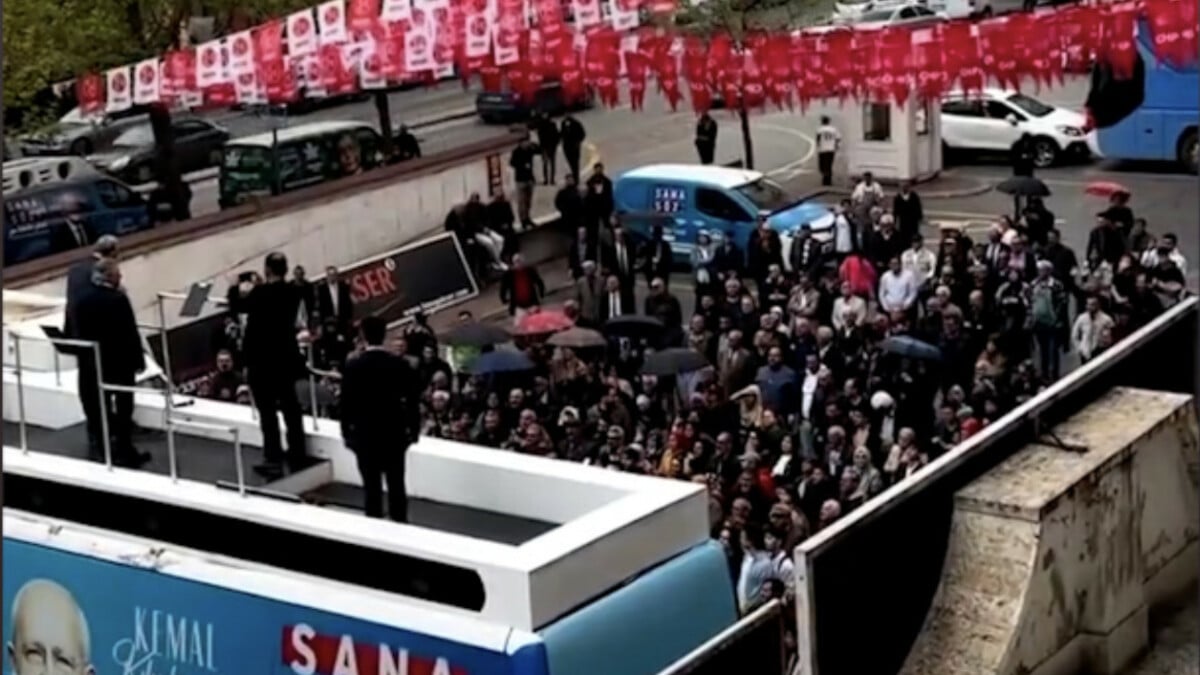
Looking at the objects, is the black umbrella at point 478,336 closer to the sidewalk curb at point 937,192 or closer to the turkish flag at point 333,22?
the turkish flag at point 333,22

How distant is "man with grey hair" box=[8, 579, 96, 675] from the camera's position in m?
A: 11.0

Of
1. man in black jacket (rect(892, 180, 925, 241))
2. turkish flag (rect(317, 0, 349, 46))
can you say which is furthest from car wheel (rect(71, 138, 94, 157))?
turkish flag (rect(317, 0, 349, 46))

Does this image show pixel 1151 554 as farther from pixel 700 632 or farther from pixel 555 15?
pixel 555 15

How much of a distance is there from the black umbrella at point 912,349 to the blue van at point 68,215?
540 inches

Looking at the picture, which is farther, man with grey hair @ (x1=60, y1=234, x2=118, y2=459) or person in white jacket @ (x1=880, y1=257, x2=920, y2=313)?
person in white jacket @ (x1=880, y1=257, x2=920, y2=313)

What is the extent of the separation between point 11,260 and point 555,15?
36.3ft

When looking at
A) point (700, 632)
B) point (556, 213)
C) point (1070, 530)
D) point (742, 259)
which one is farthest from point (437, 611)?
point (556, 213)

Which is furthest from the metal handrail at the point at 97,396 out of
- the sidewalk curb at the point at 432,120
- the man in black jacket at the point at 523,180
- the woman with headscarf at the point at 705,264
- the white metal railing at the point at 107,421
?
the sidewalk curb at the point at 432,120

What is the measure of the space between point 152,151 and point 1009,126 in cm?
1494

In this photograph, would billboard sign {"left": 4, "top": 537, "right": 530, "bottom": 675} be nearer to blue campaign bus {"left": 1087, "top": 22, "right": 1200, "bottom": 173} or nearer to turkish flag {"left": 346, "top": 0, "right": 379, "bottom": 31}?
turkish flag {"left": 346, "top": 0, "right": 379, "bottom": 31}

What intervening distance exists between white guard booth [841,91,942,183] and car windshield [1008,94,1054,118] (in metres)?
1.85

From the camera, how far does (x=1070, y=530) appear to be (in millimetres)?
9180

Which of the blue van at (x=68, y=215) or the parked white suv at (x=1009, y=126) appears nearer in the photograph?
the blue van at (x=68, y=215)

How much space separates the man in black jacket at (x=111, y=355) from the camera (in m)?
11.9
